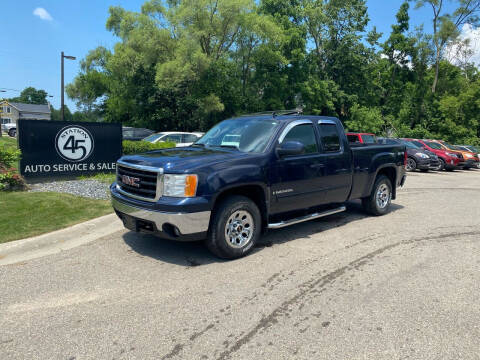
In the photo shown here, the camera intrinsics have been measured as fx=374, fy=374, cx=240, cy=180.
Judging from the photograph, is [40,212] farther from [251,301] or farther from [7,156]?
[251,301]

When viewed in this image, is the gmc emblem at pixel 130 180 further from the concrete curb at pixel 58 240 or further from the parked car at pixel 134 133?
the parked car at pixel 134 133

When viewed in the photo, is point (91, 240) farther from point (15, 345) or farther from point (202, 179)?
point (15, 345)

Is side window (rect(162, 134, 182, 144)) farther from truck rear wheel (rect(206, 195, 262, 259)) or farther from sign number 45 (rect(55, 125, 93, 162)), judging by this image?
truck rear wheel (rect(206, 195, 262, 259))

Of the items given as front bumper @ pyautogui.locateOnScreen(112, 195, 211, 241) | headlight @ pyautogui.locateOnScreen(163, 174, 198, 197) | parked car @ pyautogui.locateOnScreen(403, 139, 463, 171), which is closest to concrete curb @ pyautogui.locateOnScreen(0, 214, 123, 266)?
front bumper @ pyautogui.locateOnScreen(112, 195, 211, 241)

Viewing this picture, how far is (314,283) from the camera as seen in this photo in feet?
13.9

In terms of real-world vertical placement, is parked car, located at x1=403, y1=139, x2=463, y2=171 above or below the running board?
above

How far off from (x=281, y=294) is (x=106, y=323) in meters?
1.73

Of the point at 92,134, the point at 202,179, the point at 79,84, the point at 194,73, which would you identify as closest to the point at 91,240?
the point at 202,179

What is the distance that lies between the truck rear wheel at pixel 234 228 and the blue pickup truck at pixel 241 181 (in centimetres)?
1

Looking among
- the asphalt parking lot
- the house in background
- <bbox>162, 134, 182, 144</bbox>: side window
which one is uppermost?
the house in background

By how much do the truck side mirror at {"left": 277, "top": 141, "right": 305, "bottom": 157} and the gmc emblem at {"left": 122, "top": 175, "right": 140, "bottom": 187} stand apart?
1958 mm

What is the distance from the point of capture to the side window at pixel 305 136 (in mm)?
5672

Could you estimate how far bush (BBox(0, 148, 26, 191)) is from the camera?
796 centimetres

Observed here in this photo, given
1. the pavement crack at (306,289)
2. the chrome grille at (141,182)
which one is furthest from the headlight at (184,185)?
the pavement crack at (306,289)
